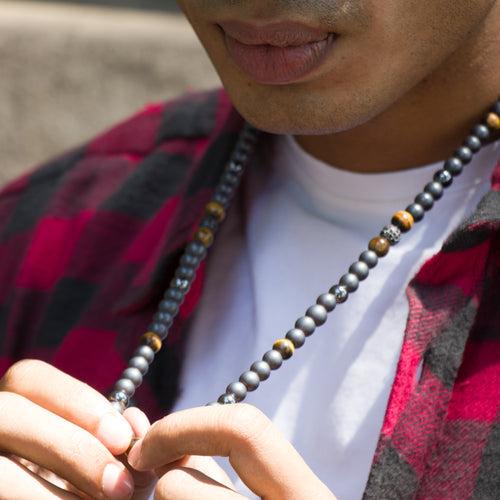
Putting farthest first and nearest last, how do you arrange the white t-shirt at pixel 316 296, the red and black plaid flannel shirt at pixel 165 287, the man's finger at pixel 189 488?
the white t-shirt at pixel 316 296 < the red and black plaid flannel shirt at pixel 165 287 < the man's finger at pixel 189 488

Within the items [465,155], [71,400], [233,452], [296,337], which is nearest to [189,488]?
[233,452]

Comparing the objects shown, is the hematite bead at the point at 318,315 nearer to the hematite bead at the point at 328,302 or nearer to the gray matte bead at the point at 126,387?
the hematite bead at the point at 328,302

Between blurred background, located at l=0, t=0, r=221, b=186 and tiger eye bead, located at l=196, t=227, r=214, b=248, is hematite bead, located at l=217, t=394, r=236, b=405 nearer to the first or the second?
tiger eye bead, located at l=196, t=227, r=214, b=248

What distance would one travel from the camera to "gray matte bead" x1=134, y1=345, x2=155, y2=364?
1.18m

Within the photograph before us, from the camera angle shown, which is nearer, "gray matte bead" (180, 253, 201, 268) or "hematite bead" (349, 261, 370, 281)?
"hematite bead" (349, 261, 370, 281)

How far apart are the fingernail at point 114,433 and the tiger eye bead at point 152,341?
0.22m

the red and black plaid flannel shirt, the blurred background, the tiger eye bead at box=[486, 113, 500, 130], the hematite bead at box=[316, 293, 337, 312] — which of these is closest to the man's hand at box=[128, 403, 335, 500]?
the red and black plaid flannel shirt

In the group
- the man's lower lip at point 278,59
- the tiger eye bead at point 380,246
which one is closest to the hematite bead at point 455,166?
the tiger eye bead at point 380,246

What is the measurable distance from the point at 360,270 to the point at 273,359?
0.13 metres

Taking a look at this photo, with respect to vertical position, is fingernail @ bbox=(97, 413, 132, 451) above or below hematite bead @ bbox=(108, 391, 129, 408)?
below

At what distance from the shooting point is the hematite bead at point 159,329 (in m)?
1.22

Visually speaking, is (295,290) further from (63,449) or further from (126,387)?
(63,449)

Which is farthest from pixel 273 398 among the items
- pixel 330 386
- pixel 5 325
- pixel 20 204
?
pixel 20 204

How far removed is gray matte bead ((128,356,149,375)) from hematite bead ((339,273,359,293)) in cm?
22
